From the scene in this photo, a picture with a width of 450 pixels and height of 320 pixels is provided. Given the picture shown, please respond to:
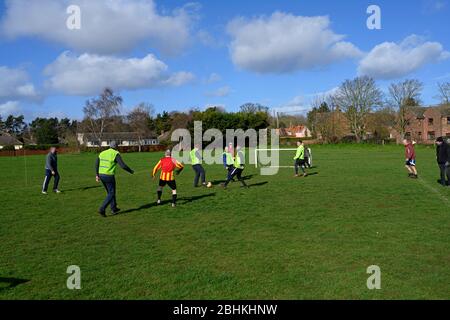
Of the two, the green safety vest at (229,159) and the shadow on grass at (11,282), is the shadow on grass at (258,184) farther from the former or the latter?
the shadow on grass at (11,282)

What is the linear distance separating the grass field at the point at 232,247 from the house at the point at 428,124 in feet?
215

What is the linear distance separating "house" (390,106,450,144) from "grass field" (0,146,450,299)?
65625 mm

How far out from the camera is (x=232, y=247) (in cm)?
730

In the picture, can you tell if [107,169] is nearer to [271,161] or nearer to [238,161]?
[238,161]

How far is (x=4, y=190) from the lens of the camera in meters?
16.6

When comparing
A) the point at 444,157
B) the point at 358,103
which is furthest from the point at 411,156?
the point at 358,103

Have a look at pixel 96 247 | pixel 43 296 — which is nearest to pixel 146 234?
pixel 96 247

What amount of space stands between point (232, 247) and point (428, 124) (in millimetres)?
76276

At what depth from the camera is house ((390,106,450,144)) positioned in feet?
234

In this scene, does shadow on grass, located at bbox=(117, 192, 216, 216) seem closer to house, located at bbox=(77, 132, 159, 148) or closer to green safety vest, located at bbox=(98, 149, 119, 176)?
green safety vest, located at bbox=(98, 149, 119, 176)

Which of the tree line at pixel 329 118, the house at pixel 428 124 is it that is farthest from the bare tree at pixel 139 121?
the house at pixel 428 124
